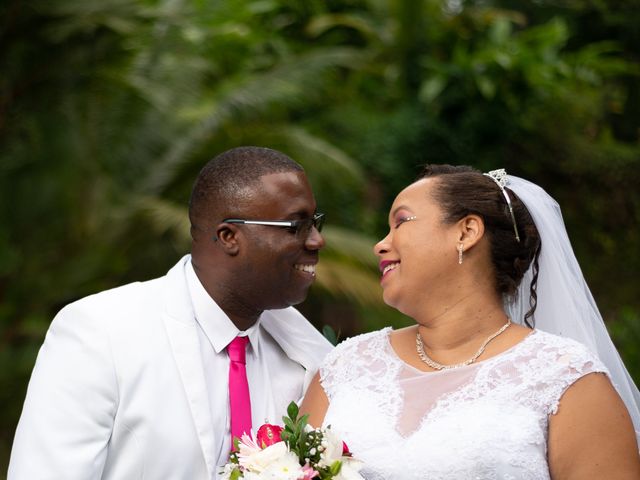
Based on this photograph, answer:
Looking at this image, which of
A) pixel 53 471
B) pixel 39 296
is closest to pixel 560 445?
pixel 53 471

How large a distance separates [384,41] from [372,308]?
5.60 m

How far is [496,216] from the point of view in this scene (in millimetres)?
3889

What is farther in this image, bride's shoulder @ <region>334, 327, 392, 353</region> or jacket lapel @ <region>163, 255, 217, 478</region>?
bride's shoulder @ <region>334, 327, 392, 353</region>

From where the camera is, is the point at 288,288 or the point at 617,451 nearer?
the point at 617,451

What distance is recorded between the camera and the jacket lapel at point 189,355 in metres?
3.71

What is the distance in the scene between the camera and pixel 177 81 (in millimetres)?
12547

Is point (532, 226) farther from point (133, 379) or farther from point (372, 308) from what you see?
point (372, 308)

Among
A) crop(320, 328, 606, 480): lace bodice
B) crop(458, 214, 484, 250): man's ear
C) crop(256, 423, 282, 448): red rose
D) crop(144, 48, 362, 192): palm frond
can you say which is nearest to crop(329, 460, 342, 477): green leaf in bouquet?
crop(256, 423, 282, 448): red rose

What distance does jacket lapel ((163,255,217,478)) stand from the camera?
12.2 feet

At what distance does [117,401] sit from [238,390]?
48 cm

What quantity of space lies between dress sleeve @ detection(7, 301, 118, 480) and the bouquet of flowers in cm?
58

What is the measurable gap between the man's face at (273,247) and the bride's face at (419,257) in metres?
0.36

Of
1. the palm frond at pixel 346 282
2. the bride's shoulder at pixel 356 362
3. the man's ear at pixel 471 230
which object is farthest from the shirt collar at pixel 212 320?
the palm frond at pixel 346 282

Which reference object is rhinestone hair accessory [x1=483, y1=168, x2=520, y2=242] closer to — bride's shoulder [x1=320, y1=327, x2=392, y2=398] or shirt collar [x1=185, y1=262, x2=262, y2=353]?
bride's shoulder [x1=320, y1=327, x2=392, y2=398]
